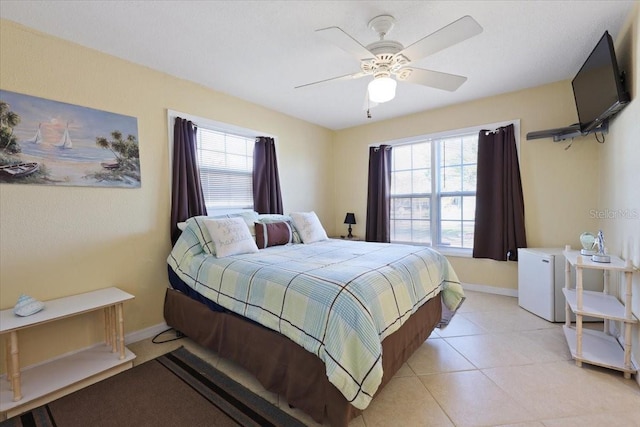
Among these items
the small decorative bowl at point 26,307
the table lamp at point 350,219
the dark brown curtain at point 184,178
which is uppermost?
the dark brown curtain at point 184,178

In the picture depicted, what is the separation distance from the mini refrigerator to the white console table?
3.74m

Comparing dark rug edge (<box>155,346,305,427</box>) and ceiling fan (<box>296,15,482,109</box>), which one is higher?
ceiling fan (<box>296,15,482,109</box>)

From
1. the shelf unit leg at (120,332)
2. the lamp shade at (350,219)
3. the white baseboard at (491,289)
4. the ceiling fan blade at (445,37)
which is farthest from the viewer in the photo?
the lamp shade at (350,219)

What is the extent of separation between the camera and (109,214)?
239 cm

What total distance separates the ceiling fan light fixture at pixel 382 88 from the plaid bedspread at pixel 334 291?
119 cm

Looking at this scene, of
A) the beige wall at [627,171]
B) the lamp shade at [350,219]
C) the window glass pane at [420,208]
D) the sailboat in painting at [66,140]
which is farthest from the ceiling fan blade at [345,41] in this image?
the lamp shade at [350,219]

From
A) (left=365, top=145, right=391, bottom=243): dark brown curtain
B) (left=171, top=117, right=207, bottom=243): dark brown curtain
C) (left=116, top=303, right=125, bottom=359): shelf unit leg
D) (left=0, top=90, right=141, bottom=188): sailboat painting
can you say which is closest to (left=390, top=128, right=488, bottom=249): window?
(left=365, top=145, right=391, bottom=243): dark brown curtain

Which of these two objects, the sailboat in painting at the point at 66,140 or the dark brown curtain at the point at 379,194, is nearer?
the sailboat in painting at the point at 66,140

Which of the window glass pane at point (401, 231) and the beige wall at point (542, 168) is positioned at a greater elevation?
the beige wall at point (542, 168)

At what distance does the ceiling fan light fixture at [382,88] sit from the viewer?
1917 mm

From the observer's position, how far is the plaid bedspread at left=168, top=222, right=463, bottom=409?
1.40m

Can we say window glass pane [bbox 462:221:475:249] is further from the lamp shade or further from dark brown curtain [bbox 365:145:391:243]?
the lamp shade

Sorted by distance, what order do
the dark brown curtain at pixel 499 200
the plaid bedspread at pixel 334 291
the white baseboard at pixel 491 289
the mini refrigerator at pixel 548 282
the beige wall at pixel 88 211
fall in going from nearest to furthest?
1. the plaid bedspread at pixel 334 291
2. the beige wall at pixel 88 211
3. the mini refrigerator at pixel 548 282
4. the dark brown curtain at pixel 499 200
5. the white baseboard at pixel 491 289

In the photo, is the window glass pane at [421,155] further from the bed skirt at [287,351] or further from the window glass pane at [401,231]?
the bed skirt at [287,351]
